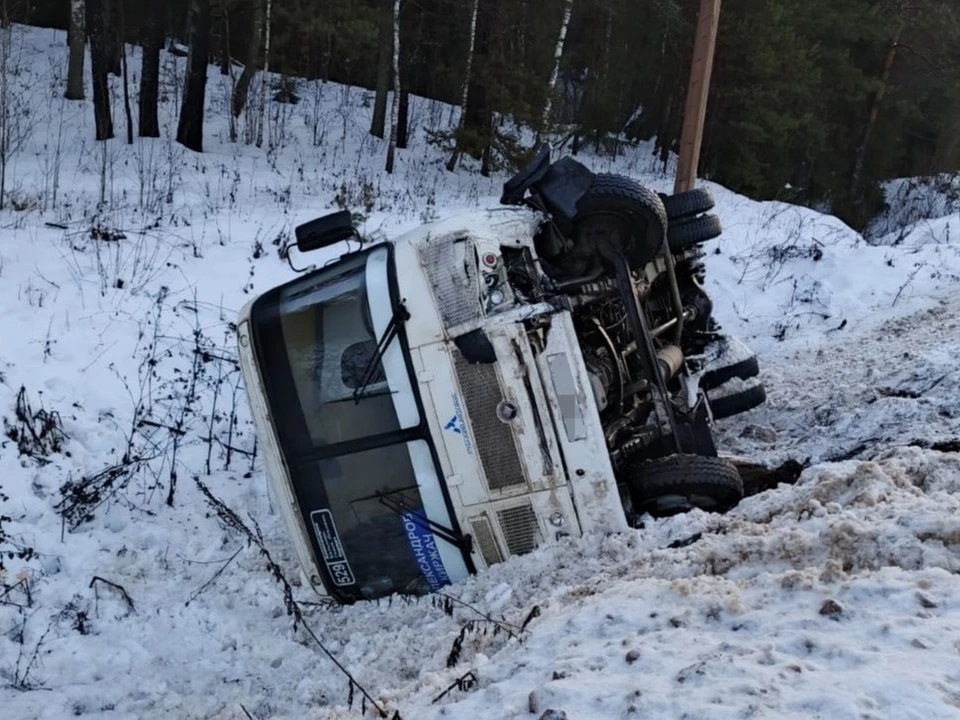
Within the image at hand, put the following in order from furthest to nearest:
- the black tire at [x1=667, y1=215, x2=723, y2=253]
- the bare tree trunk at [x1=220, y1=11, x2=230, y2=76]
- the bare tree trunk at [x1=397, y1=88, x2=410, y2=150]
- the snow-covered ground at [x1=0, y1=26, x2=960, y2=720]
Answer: the bare tree trunk at [x1=220, y1=11, x2=230, y2=76], the bare tree trunk at [x1=397, y1=88, x2=410, y2=150], the black tire at [x1=667, y1=215, x2=723, y2=253], the snow-covered ground at [x1=0, y1=26, x2=960, y2=720]

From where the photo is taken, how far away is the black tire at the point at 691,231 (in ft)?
20.0

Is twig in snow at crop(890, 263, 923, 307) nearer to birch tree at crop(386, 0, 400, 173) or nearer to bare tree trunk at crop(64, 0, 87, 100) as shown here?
birch tree at crop(386, 0, 400, 173)

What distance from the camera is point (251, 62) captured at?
57.7ft

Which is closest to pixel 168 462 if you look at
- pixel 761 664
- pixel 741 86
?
pixel 761 664

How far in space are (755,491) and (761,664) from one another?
2.88 metres

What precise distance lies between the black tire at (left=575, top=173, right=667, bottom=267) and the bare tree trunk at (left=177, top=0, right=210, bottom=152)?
13.7 m

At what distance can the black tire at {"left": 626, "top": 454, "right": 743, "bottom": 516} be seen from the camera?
442 centimetres

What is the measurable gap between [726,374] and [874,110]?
21.8m

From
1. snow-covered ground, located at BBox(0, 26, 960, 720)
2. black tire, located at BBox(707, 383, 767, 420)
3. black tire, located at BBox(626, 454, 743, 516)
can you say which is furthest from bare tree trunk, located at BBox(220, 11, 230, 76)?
black tire, located at BBox(626, 454, 743, 516)

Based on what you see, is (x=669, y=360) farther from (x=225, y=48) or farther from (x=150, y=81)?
(x=225, y=48)

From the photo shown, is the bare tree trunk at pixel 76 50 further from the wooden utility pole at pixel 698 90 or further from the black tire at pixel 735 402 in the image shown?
the black tire at pixel 735 402

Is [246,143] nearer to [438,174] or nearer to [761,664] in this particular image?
[438,174]

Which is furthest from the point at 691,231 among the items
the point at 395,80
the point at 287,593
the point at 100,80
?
the point at 100,80

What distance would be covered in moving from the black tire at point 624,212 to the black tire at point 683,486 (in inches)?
46.4
